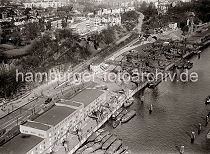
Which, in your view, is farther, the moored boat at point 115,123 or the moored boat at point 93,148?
the moored boat at point 115,123

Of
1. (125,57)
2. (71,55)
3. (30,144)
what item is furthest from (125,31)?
(30,144)

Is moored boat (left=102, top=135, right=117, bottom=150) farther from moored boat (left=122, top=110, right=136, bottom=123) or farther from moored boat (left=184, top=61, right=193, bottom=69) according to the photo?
moored boat (left=184, top=61, right=193, bottom=69)

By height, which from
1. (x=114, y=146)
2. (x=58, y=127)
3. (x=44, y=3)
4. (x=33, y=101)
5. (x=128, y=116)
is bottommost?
(x=114, y=146)

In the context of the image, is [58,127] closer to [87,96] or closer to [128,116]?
[87,96]

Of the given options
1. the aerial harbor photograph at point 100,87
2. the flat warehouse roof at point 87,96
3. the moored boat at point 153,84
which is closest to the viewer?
the aerial harbor photograph at point 100,87

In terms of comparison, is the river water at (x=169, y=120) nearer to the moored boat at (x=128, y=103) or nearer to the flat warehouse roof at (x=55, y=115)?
the moored boat at (x=128, y=103)

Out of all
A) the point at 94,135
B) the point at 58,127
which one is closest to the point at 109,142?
the point at 94,135

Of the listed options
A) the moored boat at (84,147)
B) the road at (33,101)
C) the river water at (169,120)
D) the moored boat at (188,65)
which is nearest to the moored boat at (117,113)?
the river water at (169,120)
